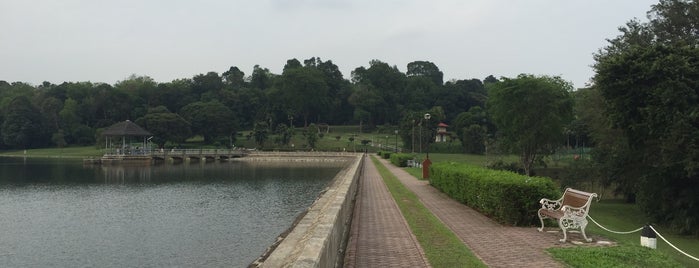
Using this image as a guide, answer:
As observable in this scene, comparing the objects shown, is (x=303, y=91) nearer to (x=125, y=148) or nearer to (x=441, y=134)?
(x=441, y=134)

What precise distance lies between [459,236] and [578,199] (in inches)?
101

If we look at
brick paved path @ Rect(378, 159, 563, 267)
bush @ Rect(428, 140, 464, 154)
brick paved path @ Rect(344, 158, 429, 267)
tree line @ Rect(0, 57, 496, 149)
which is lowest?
brick paved path @ Rect(344, 158, 429, 267)

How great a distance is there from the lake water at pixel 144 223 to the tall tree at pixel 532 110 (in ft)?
50.2

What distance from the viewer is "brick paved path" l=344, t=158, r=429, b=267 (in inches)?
330

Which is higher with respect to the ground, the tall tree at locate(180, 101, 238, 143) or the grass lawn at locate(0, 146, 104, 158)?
the tall tree at locate(180, 101, 238, 143)

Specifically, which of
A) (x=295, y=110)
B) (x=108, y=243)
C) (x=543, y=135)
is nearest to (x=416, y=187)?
(x=108, y=243)

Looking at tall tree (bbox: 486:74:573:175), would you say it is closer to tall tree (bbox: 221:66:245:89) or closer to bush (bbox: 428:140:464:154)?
bush (bbox: 428:140:464:154)

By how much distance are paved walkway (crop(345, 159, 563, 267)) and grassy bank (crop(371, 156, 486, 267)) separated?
0.17 m

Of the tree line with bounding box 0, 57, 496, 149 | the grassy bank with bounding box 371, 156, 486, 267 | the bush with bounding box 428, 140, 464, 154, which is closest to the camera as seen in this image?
the grassy bank with bounding box 371, 156, 486, 267

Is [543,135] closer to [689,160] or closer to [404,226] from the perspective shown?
[689,160]

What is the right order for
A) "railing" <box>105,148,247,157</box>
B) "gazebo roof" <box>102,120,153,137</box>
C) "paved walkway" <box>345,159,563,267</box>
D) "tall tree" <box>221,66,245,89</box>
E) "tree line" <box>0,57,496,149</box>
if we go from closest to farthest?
"paved walkway" <box>345,159,563,267</box> → "railing" <box>105,148,247,157</box> → "gazebo roof" <box>102,120,153,137</box> → "tree line" <box>0,57,496,149</box> → "tall tree" <box>221,66,245,89</box>

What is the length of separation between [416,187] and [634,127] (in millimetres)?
10567

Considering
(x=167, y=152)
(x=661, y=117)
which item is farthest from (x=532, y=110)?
(x=167, y=152)

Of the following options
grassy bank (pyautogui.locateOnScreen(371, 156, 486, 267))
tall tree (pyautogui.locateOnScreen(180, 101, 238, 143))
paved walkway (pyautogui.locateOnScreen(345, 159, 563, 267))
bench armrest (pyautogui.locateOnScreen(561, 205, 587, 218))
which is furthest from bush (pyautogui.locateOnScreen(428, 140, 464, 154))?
bench armrest (pyautogui.locateOnScreen(561, 205, 587, 218))
